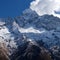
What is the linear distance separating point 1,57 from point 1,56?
1.68 m

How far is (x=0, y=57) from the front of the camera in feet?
541

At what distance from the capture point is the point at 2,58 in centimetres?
16350

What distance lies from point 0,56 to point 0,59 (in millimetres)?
4550

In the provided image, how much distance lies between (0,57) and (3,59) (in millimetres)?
2896

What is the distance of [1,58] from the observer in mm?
162750

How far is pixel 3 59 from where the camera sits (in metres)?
163

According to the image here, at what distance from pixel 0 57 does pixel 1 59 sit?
416cm

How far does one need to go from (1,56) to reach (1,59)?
5628mm

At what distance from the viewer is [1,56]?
166 metres

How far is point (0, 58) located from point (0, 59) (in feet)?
7.08

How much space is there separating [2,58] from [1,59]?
2.53m

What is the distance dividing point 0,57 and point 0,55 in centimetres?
158

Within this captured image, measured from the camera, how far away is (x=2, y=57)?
166 metres

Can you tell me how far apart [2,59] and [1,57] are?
3.20 metres
